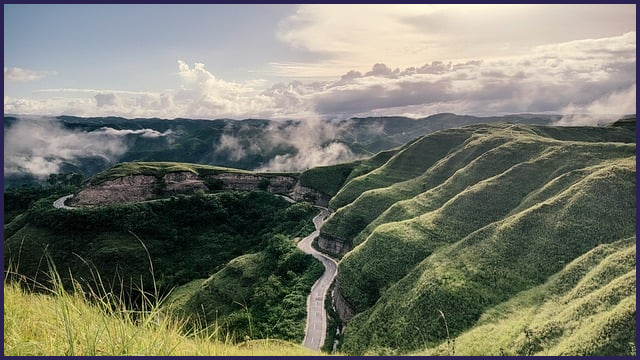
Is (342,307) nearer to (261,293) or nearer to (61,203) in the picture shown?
(261,293)

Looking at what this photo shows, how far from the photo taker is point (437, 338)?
3672cm

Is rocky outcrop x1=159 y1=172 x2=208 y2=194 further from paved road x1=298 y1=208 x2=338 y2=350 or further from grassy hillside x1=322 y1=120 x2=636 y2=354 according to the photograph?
grassy hillside x1=322 y1=120 x2=636 y2=354

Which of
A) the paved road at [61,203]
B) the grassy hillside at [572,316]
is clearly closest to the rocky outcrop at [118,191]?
the paved road at [61,203]

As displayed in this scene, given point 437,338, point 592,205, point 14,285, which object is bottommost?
point 437,338

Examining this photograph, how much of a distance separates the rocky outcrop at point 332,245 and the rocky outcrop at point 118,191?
62331 mm

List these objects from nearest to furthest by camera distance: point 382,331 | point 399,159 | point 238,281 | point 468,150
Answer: point 382,331, point 238,281, point 468,150, point 399,159

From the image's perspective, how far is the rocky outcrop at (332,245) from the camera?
7670 centimetres

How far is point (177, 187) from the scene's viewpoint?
126188mm

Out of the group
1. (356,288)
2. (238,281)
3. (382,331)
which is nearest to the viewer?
(382,331)

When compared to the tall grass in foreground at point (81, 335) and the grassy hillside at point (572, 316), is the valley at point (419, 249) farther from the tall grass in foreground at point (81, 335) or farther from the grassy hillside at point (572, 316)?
the tall grass in foreground at point (81, 335)

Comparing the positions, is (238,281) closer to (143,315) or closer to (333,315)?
(333,315)

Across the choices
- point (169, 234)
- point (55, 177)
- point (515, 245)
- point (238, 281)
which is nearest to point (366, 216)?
point (238, 281)

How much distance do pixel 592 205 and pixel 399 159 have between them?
6637 centimetres

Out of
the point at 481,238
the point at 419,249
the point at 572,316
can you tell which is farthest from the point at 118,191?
the point at 572,316
